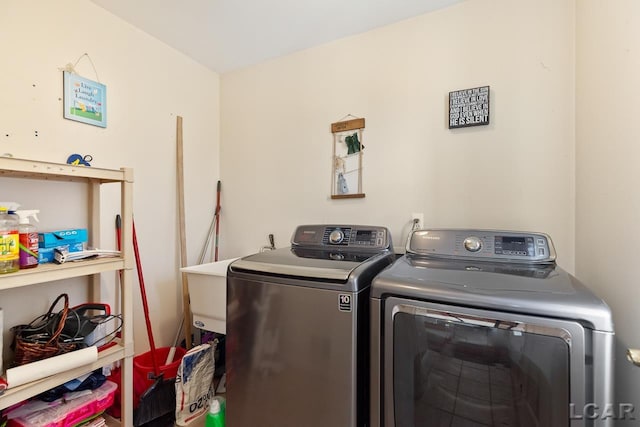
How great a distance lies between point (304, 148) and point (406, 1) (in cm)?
108

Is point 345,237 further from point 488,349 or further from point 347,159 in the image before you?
point 488,349

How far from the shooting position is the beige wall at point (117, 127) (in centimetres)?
141

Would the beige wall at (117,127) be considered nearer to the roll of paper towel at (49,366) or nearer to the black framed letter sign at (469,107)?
the roll of paper towel at (49,366)

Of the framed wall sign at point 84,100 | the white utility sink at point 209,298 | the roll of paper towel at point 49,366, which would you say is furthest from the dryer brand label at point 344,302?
the framed wall sign at point 84,100

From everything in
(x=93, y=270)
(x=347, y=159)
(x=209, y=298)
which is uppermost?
(x=347, y=159)

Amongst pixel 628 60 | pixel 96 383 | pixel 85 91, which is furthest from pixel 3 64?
pixel 628 60

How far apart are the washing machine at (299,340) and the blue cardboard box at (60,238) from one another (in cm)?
79

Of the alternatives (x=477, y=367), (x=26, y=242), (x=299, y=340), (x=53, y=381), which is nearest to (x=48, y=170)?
(x=26, y=242)

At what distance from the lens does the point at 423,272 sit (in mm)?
1061

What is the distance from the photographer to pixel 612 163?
988 mm

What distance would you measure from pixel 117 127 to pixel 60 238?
32.9 inches

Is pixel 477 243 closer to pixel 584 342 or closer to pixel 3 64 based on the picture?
pixel 584 342

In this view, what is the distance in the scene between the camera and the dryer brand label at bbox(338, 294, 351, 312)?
1035 millimetres

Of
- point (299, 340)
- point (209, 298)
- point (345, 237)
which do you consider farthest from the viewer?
point (209, 298)
